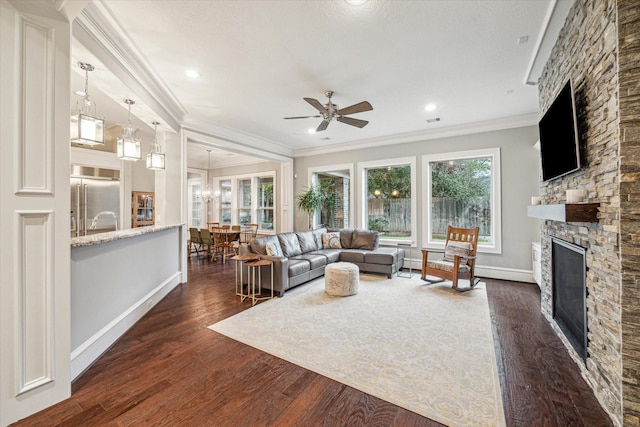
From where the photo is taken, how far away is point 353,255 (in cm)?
548

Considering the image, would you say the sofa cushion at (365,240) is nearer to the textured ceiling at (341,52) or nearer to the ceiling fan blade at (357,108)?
the textured ceiling at (341,52)

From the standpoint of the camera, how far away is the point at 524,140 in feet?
15.9

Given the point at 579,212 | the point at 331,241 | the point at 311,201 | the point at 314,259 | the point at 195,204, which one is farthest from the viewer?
the point at 195,204

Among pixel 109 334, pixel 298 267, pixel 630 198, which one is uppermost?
pixel 630 198

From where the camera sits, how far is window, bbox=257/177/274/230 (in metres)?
8.35

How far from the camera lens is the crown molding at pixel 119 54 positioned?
222 cm

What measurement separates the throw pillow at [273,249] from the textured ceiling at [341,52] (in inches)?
89.5

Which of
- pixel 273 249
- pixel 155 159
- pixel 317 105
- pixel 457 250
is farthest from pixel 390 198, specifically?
pixel 155 159

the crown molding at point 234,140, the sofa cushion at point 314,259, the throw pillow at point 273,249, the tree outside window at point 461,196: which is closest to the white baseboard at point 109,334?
the throw pillow at point 273,249

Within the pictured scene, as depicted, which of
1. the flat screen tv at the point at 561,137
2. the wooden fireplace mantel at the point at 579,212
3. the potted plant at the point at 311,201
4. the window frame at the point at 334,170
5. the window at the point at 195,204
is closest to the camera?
the wooden fireplace mantel at the point at 579,212

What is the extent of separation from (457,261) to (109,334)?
4.54 metres

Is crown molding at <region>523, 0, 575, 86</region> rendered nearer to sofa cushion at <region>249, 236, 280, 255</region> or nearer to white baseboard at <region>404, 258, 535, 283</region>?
white baseboard at <region>404, 258, 535, 283</region>

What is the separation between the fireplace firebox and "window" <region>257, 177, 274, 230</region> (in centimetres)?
674

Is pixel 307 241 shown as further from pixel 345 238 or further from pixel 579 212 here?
pixel 579 212
